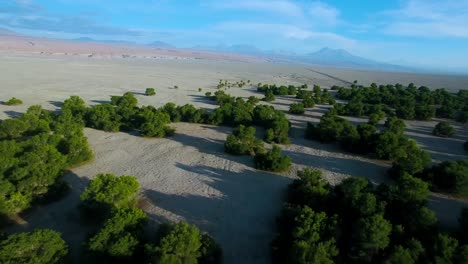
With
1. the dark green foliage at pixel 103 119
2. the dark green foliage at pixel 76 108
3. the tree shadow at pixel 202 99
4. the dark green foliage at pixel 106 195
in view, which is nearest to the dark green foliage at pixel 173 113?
the dark green foliage at pixel 103 119

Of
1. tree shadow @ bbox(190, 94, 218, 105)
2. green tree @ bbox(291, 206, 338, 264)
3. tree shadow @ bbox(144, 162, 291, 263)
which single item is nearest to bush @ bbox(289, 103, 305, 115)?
tree shadow @ bbox(190, 94, 218, 105)

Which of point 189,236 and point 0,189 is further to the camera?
point 0,189

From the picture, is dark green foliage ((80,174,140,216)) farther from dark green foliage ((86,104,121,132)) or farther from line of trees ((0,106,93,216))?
dark green foliage ((86,104,121,132))

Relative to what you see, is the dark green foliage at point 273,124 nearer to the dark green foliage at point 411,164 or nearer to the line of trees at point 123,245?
the dark green foliage at point 411,164

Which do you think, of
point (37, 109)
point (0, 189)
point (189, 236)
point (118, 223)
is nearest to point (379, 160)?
point (189, 236)

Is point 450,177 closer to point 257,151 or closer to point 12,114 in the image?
point 257,151

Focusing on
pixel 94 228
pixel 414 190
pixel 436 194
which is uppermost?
pixel 414 190

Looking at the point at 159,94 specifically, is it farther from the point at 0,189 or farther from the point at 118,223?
the point at 118,223
